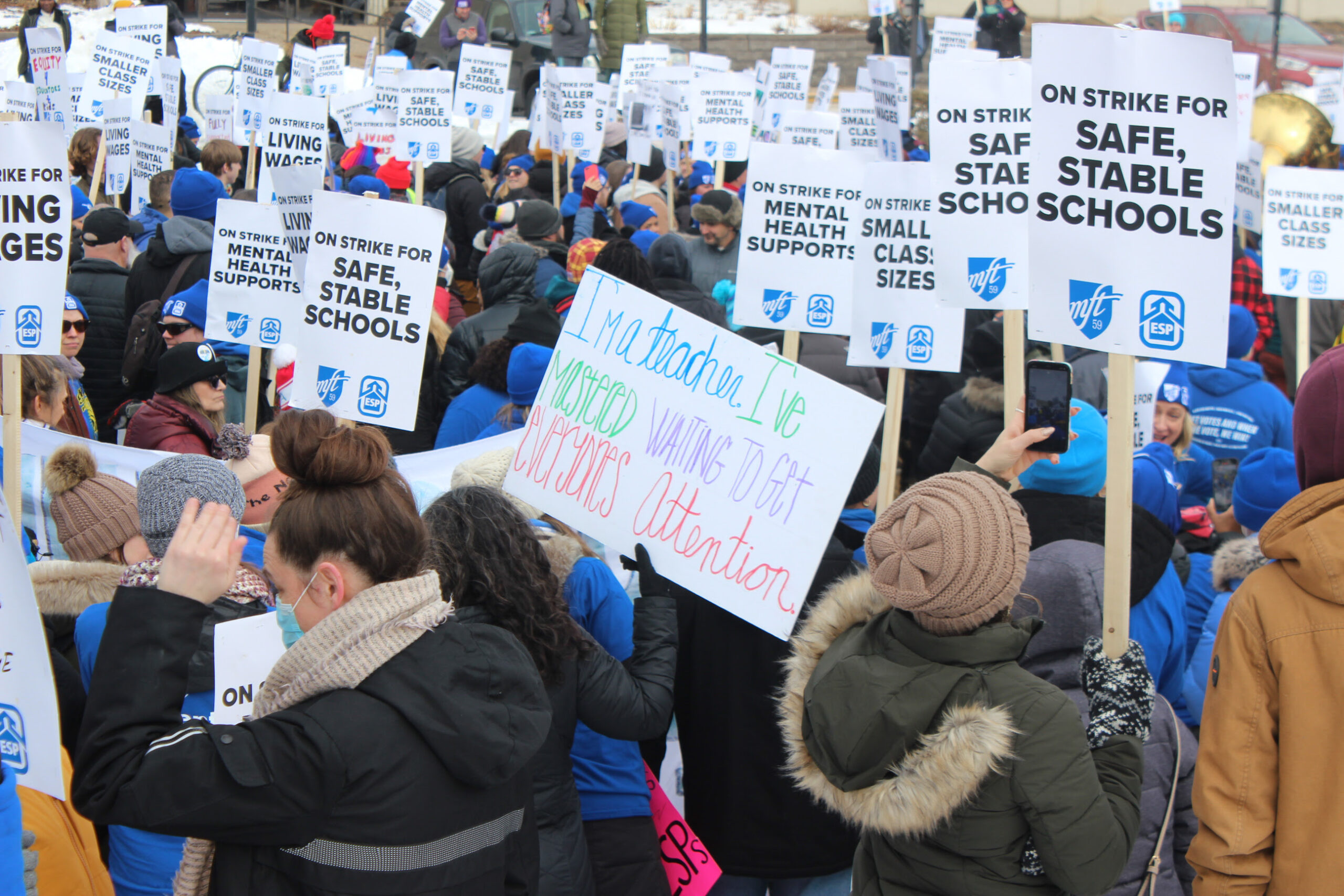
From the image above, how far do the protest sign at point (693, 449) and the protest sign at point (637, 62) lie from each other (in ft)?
44.8

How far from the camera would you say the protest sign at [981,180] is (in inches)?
168

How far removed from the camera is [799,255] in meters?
5.54

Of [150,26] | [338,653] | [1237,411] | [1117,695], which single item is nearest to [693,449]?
[1117,695]

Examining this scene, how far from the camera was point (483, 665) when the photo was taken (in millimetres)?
2008

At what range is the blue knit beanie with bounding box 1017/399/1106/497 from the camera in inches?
121

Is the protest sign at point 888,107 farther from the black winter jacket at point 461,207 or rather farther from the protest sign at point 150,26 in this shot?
the protest sign at point 150,26

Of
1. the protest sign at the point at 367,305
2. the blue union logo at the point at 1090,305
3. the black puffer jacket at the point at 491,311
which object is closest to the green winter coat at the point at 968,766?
the blue union logo at the point at 1090,305

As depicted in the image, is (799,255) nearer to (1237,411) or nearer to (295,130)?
(1237,411)

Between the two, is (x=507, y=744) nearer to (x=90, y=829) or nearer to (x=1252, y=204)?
(x=90, y=829)

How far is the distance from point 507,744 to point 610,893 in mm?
1214

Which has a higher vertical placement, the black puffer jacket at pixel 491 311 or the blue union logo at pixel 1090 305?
the blue union logo at pixel 1090 305

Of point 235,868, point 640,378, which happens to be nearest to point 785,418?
point 640,378

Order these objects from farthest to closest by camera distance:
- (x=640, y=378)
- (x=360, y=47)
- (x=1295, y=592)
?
(x=360, y=47), (x=640, y=378), (x=1295, y=592)

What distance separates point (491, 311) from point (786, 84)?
950 cm
